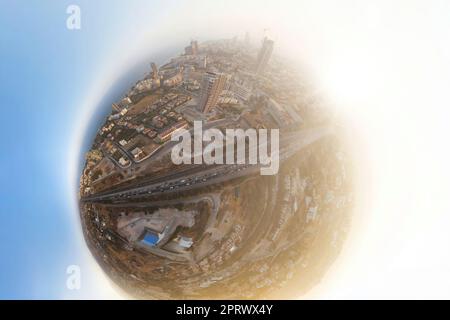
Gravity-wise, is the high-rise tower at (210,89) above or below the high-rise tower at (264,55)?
below

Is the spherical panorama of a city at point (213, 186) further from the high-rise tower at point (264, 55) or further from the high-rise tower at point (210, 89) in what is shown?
the high-rise tower at point (264, 55)

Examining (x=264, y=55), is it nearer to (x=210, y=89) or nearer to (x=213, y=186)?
(x=210, y=89)

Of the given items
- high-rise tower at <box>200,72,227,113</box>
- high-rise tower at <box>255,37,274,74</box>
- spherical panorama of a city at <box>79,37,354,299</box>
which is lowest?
spherical panorama of a city at <box>79,37,354,299</box>

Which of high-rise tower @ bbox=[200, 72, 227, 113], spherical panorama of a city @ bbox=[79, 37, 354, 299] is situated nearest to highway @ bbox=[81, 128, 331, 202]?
spherical panorama of a city @ bbox=[79, 37, 354, 299]

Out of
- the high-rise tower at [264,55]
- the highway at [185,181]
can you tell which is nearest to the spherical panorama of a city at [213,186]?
the highway at [185,181]

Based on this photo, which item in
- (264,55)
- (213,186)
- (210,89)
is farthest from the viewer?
(264,55)

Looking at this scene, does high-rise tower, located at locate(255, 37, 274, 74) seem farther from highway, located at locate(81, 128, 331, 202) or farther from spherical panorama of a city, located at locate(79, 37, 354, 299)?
highway, located at locate(81, 128, 331, 202)

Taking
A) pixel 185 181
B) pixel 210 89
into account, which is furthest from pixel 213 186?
pixel 210 89

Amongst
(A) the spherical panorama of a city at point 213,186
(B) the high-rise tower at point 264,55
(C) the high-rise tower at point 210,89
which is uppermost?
(B) the high-rise tower at point 264,55
